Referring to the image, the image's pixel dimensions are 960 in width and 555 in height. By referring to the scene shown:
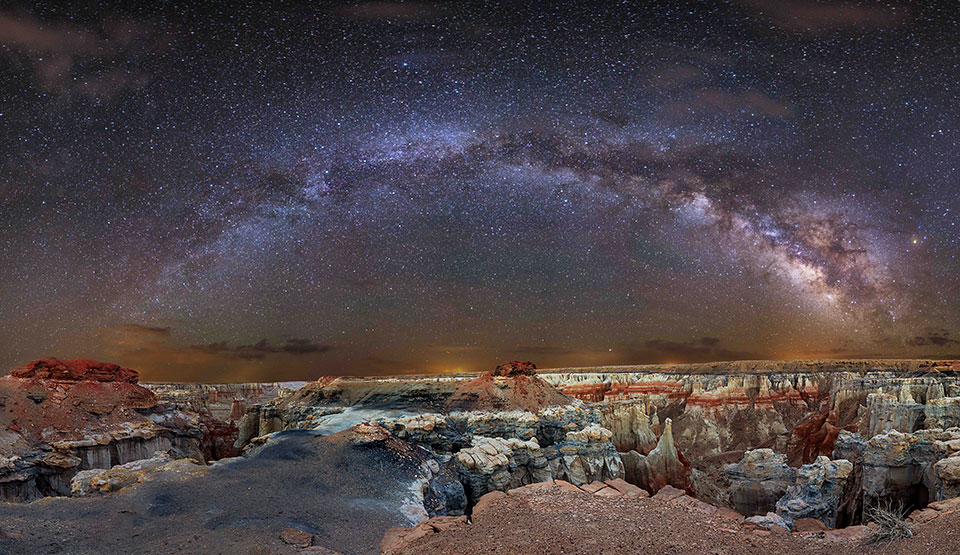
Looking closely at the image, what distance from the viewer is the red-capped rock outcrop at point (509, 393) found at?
1211 inches

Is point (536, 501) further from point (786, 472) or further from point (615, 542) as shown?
point (786, 472)

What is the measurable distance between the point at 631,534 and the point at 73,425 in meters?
27.9

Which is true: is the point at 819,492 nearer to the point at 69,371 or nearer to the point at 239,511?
the point at 239,511

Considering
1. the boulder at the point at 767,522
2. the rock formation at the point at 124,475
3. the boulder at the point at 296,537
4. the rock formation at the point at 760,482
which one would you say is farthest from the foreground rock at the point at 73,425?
the rock formation at the point at 760,482

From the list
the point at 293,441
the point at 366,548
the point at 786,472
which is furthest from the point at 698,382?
the point at 366,548

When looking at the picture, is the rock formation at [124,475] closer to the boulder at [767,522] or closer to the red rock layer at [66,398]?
the red rock layer at [66,398]

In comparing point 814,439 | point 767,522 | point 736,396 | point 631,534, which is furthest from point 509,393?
point 736,396

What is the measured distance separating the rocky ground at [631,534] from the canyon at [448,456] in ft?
0.69

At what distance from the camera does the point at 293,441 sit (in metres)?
18.7

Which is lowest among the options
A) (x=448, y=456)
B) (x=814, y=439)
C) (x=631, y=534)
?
(x=814, y=439)

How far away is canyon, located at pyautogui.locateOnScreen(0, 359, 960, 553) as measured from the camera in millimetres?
11516

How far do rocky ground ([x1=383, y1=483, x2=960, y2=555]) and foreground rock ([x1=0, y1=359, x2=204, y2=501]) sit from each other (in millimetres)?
18948

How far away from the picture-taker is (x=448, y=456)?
62.7 ft

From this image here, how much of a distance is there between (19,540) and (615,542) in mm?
10737
